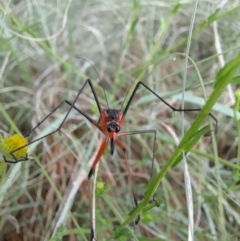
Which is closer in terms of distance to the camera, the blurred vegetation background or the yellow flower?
the yellow flower

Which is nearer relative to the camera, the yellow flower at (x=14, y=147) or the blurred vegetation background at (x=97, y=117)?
the yellow flower at (x=14, y=147)

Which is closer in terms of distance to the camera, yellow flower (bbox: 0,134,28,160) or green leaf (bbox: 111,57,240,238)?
green leaf (bbox: 111,57,240,238)

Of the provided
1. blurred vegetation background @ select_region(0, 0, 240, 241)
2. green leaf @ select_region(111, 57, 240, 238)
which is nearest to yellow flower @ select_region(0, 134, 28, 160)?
blurred vegetation background @ select_region(0, 0, 240, 241)

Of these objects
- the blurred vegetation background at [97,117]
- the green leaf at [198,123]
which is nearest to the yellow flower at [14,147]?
the blurred vegetation background at [97,117]

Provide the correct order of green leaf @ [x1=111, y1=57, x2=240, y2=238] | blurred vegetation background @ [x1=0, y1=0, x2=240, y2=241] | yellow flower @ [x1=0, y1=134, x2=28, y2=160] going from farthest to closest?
blurred vegetation background @ [x1=0, y1=0, x2=240, y2=241]
yellow flower @ [x1=0, y1=134, x2=28, y2=160]
green leaf @ [x1=111, y1=57, x2=240, y2=238]

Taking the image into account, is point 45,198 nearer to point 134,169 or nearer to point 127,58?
point 134,169

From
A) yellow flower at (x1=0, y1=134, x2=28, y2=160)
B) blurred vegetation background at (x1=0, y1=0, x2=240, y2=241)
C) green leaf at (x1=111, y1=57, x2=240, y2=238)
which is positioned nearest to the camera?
green leaf at (x1=111, y1=57, x2=240, y2=238)

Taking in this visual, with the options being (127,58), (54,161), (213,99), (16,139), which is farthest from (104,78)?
(213,99)

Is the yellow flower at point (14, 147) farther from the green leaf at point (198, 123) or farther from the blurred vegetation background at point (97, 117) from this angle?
the green leaf at point (198, 123)

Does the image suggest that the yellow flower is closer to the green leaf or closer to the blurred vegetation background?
the blurred vegetation background
